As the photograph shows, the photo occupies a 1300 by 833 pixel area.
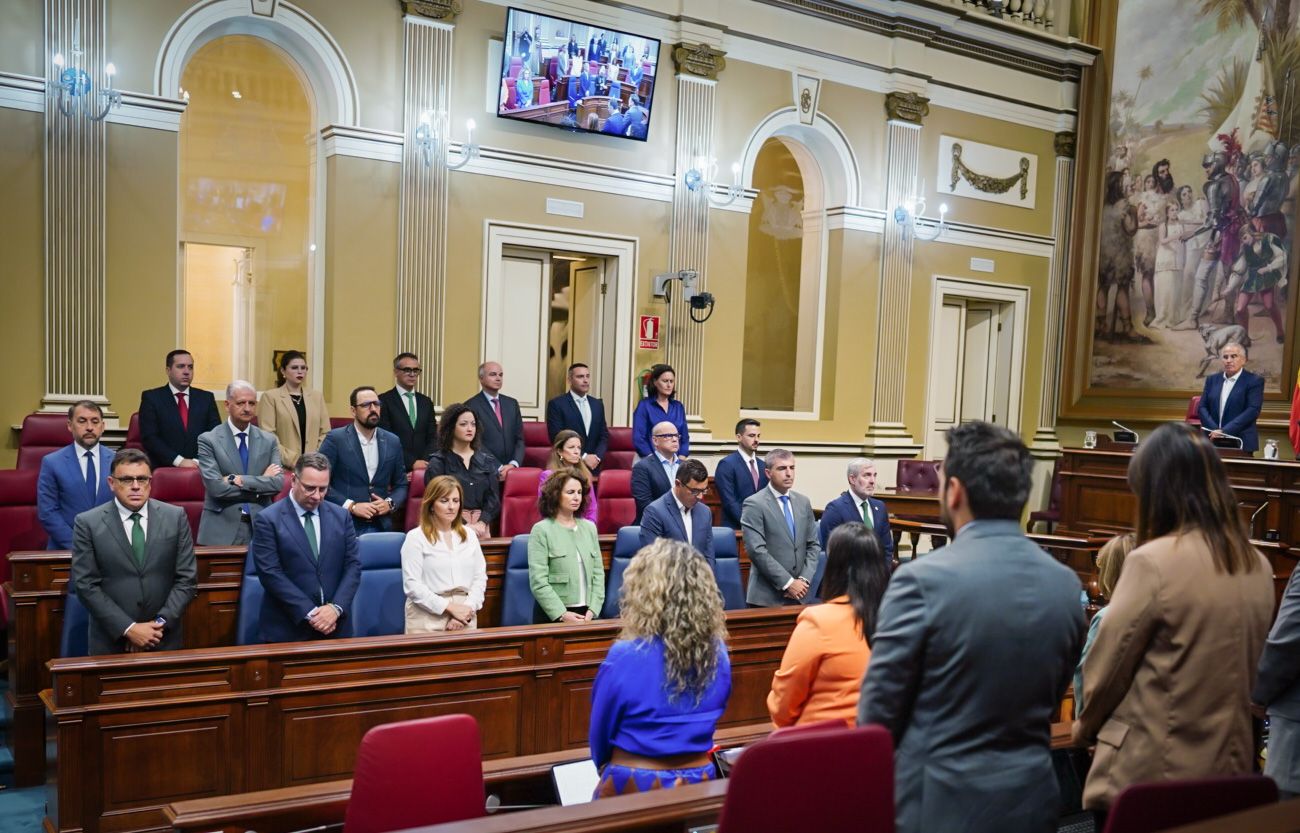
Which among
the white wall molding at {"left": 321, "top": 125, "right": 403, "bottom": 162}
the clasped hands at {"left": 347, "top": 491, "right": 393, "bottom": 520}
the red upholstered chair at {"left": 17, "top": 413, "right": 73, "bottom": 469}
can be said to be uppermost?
the white wall molding at {"left": 321, "top": 125, "right": 403, "bottom": 162}

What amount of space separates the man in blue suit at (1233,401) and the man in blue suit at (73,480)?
723cm

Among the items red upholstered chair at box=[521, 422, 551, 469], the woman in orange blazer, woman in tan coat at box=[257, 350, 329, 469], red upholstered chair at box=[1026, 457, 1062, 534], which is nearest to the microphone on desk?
red upholstered chair at box=[1026, 457, 1062, 534]

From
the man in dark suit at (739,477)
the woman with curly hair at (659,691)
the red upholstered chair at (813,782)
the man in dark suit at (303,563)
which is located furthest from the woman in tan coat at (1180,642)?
the man in dark suit at (739,477)

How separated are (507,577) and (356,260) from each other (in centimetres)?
340

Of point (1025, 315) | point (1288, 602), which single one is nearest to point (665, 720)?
point (1288, 602)

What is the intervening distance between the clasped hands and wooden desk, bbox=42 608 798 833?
1528 mm

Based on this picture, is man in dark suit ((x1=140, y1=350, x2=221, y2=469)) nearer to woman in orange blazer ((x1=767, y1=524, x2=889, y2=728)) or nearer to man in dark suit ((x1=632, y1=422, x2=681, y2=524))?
man in dark suit ((x1=632, y1=422, x2=681, y2=524))

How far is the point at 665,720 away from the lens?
8.27 feet

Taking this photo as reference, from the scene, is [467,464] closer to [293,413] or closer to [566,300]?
[293,413]

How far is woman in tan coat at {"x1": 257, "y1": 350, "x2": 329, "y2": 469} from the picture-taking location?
20.4 feet

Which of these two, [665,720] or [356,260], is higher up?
[356,260]

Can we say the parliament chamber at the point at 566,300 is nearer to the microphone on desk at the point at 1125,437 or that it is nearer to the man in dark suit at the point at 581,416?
the man in dark suit at the point at 581,416

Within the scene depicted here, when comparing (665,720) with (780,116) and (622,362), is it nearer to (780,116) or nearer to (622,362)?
(622,362)

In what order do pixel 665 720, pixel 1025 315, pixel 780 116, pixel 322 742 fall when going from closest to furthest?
pixel 665 720 < pixel 322 742 < pixel 780 116 < pixel 1025 315
